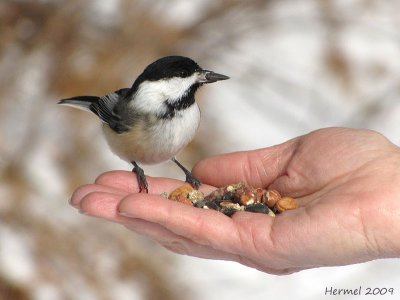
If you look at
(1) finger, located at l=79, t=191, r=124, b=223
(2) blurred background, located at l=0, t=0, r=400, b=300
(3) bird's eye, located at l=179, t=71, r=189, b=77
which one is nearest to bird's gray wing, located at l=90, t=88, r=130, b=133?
(3) bird's eye, located at l=179, t=71, r=189, b=77

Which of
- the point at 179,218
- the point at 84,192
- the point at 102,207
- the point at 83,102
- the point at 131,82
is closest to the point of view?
the point at 179,218

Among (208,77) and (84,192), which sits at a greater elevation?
(208,77)

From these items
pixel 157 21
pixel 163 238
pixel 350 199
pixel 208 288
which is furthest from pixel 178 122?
pixel 157 21

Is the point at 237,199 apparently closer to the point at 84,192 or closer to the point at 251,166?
the point at 251,166

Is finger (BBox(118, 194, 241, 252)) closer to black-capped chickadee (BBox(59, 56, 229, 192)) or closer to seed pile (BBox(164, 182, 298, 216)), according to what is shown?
seed pile (BBox(164, 182, 298, 216))

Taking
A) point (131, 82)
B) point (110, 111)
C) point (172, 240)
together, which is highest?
point (131, 82)

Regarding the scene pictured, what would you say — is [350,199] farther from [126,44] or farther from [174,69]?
[126,44]

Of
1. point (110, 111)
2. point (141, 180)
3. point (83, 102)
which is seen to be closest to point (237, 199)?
Answer: point (141, 180)

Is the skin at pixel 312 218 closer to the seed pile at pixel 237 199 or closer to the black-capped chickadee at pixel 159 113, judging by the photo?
the seed pile at pixel 237 199
